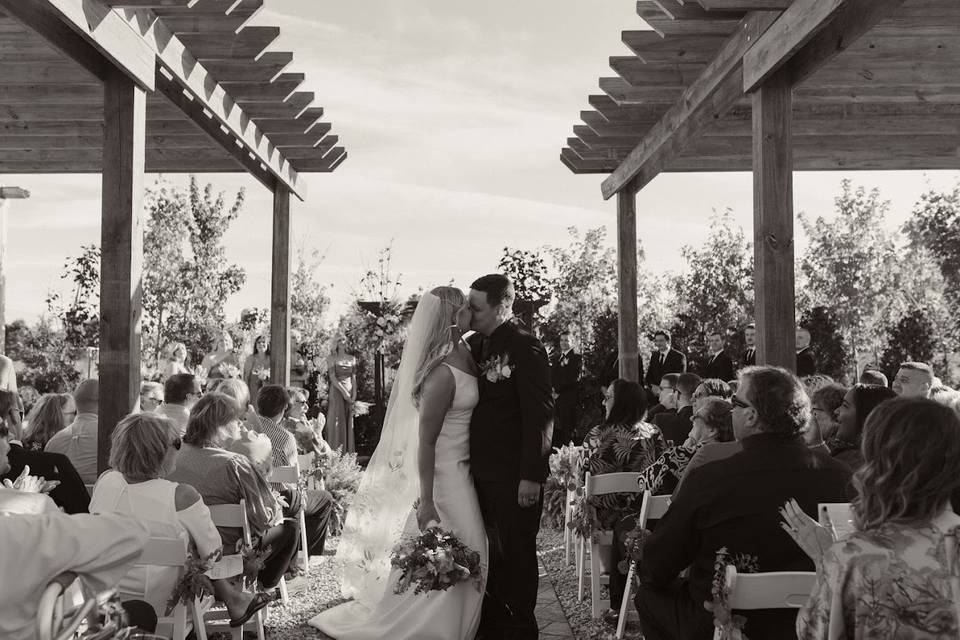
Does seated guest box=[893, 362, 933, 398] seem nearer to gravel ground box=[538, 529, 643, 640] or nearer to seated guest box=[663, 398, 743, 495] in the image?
seated guest box=[663, 398, 743, 495]

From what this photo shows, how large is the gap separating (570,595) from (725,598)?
3.48 metres

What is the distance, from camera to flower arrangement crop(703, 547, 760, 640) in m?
2.96

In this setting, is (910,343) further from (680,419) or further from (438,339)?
(438,339)

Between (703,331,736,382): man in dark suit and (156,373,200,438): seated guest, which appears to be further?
(703,331,736,382): man in dark suit

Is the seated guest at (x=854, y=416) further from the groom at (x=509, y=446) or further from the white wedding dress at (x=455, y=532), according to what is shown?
the white wedding dress at (x=455, y=532)

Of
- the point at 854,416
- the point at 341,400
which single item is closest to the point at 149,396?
the point at 854,416

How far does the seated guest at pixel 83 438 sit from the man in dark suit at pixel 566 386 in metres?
7.25

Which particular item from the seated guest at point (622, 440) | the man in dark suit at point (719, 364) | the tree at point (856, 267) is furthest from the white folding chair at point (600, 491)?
the tree at point (856, 267)

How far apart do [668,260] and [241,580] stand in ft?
61.9

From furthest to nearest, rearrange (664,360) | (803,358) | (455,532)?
1. (664,360)
2. (803,358)
3. (455,532)

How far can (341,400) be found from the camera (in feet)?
43.1

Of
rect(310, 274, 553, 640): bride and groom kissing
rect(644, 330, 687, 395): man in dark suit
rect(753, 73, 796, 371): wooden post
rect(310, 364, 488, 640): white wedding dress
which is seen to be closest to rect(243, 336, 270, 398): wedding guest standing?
rect(644, 330, 687, 395): man in dark suit

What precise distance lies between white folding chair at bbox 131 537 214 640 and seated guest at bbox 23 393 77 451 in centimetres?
237

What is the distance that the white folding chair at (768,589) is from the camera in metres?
2.86
